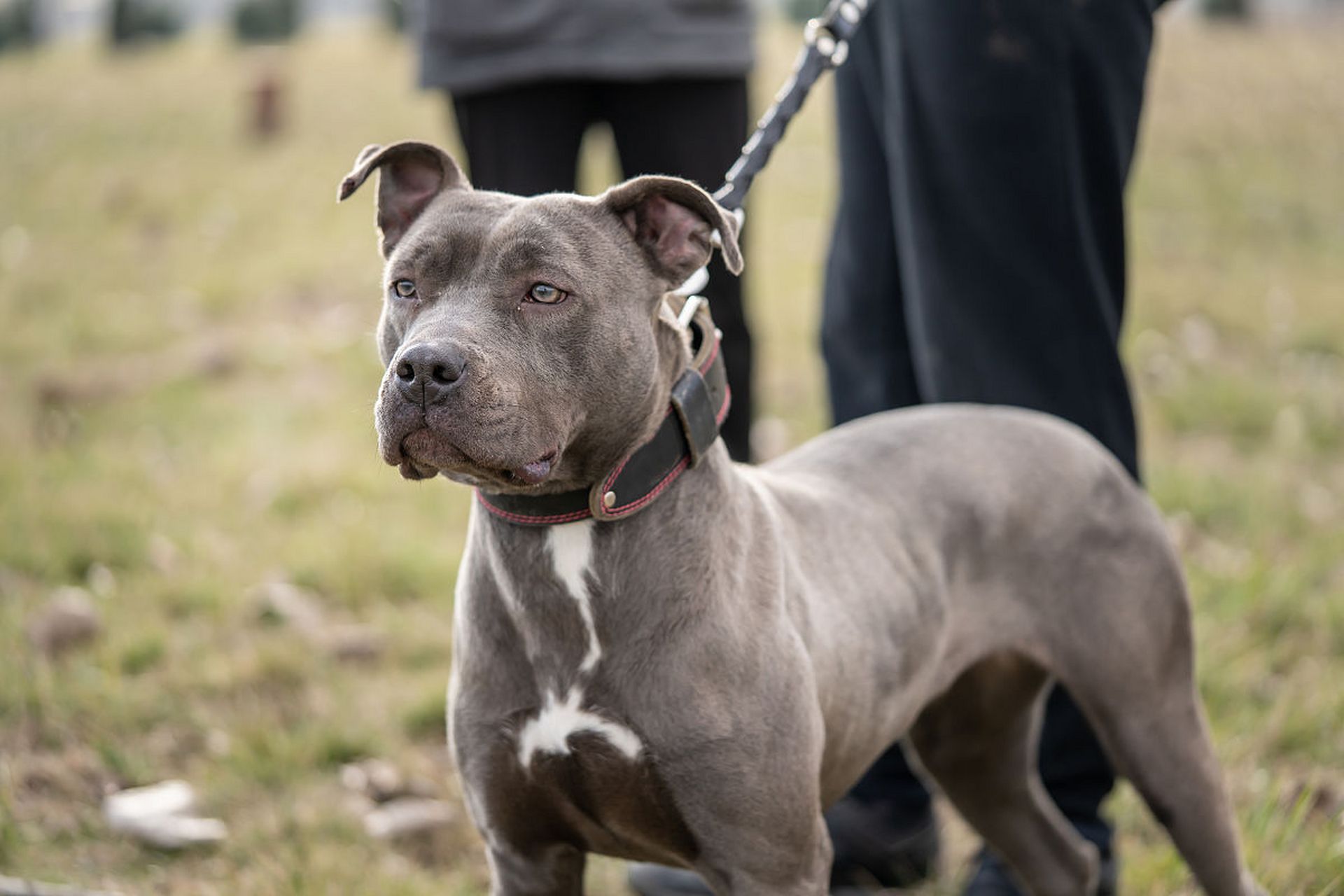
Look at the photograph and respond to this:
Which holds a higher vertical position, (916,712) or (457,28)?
(457,28)

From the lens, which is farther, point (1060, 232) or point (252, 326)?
point (252, 326)

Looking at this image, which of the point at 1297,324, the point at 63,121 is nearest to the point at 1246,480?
the point at 1297,324

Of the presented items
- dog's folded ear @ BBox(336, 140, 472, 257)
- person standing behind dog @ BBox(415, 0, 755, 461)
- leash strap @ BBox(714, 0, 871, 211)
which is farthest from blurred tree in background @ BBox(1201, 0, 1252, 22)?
dog's folded ear @ BBox(336, 140, 472, 257)

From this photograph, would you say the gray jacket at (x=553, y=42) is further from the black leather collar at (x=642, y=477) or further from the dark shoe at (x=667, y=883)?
the dark shoe at (x=667, y=883)

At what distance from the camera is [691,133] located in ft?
12.2

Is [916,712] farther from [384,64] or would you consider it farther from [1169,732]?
[384,64]

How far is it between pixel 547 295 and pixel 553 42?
1.45 metres

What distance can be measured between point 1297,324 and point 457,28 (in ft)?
17.0

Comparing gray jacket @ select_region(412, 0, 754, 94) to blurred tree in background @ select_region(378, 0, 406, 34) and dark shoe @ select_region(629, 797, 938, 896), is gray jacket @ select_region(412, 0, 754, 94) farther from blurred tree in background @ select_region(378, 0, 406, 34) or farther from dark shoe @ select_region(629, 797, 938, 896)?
blurred tree in background @ select_region(378, 0, 406, 34)

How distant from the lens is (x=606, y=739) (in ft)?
7.68

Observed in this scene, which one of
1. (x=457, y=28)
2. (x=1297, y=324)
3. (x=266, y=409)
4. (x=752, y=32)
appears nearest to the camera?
(x=457, y=28)

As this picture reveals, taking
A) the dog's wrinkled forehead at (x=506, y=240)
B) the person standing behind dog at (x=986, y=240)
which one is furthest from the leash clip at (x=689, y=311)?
the person standing behind dog at (x=986, y=240)

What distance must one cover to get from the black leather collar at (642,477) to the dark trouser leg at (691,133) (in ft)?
4.09

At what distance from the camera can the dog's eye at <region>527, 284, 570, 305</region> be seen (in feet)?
7.52
